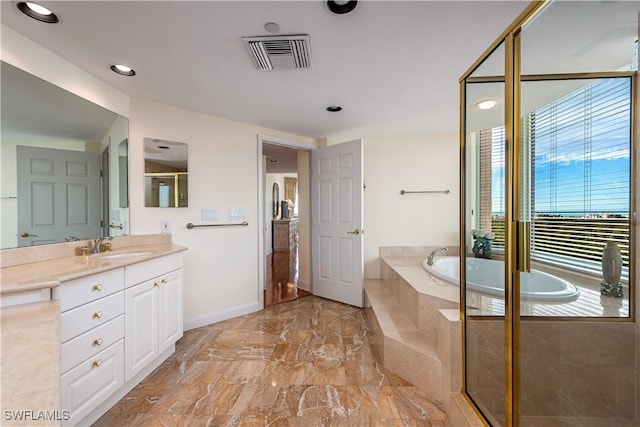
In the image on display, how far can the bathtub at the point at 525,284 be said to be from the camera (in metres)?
1.35

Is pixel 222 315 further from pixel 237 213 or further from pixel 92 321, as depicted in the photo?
pixel 92 321

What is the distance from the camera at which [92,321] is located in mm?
1472

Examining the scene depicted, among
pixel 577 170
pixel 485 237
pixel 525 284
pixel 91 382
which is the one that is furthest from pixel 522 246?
pixel 91 382

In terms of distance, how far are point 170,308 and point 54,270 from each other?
834mm

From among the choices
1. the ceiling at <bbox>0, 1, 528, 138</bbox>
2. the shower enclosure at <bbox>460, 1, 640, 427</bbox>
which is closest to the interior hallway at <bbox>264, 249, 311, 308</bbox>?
the ceiling at <bbox>0, 1, 528, 138</bbox>

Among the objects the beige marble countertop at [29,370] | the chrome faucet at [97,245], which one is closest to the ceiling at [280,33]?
the chrome faucet at [97,245]

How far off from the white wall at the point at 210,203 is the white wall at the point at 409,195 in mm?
1438

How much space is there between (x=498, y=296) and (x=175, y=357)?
229cm

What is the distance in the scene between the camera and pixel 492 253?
1.54 m

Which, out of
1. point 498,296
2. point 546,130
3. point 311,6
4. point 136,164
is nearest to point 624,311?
point 498,296

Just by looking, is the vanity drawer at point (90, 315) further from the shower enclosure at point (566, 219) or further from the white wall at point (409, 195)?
the white wall at point (409, 195)

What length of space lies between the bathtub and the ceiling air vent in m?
1.62

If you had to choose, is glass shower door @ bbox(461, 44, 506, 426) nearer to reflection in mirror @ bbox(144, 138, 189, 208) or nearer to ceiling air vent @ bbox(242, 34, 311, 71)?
ceiling air vent @ bbox(242, 34, 311, 71)

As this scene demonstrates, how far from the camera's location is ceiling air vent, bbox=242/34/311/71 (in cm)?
158
